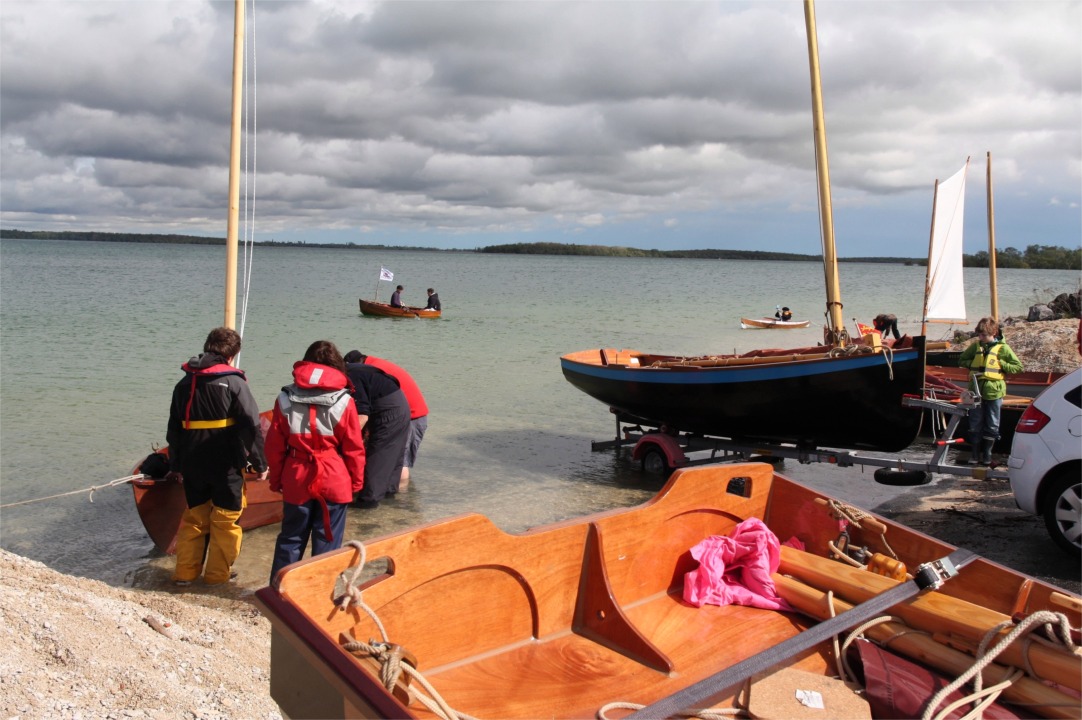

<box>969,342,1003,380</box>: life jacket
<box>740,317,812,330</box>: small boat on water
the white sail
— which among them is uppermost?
the white sail

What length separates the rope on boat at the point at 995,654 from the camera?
3088 mm

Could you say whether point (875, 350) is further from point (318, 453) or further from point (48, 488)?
point (48, 488)

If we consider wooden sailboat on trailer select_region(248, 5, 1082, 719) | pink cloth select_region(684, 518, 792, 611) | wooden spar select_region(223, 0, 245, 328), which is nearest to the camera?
wooden sailboat on trailer select_region(248, 5, 1082, 719)

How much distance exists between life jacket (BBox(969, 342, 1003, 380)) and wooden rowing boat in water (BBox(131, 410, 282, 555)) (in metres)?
7.37

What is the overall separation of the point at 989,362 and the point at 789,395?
208 centimetres

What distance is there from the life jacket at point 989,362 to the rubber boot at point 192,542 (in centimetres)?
779

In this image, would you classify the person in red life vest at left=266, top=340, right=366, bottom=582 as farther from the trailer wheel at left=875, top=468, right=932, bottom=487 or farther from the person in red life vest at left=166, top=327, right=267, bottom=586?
the trailer wheel at left=875, top=468, right=932, bottom=487

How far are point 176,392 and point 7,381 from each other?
1525 centimetres

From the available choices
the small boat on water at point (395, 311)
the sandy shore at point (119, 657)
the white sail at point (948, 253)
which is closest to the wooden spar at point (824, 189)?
the white sail at point (948, 253)

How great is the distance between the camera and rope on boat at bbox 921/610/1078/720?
10.1 ft

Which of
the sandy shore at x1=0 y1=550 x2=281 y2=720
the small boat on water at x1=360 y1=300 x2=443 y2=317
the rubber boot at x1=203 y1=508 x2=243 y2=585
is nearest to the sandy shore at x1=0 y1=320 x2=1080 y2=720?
the sandy shore at x1=0 y1=550 x2=281 y2=720

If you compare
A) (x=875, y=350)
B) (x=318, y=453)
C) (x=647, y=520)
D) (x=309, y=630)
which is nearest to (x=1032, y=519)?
(x=875, y=350)

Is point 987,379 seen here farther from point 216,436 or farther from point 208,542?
point 208,542

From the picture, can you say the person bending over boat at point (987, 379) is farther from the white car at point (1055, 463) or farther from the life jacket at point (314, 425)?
the life jacket at point (314, 425)
